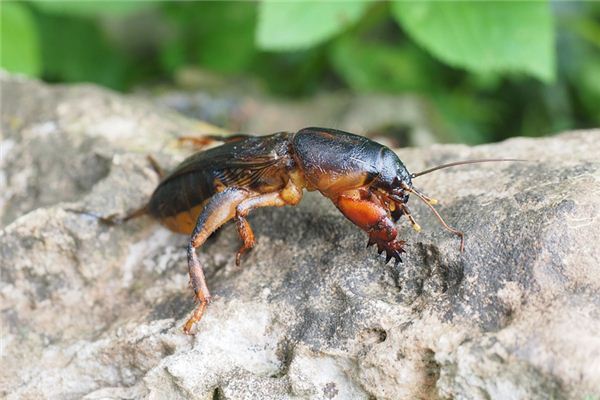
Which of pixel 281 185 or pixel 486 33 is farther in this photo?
pixel 486 33

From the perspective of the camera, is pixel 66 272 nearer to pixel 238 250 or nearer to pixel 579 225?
pixel 238 250

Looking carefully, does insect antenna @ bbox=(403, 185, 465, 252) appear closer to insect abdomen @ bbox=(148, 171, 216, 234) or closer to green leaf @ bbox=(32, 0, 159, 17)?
insect abdomen @ bbox=(148, 171, 216, 234)

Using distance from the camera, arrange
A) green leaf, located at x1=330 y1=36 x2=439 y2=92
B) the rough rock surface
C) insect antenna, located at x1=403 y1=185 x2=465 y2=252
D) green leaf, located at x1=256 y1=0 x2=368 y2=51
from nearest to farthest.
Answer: the rough rock surface, insect antenna, located at x1=403 y1=185 x2=465 y2=252, green leaf, located at x1=256 y1=0 x2=368 y2=51, green leaf, located at x1=330 y1=36 x2=439 y2=92

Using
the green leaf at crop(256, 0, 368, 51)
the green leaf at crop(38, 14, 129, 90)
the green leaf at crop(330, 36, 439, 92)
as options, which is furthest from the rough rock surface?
the green leaf at crop(330, 36, 439, 92)

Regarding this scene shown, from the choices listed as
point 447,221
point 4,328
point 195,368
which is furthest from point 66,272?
point 447,221

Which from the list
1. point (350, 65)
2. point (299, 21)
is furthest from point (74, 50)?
point (299, 21)

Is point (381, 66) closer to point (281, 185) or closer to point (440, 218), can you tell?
point (281, 185)
